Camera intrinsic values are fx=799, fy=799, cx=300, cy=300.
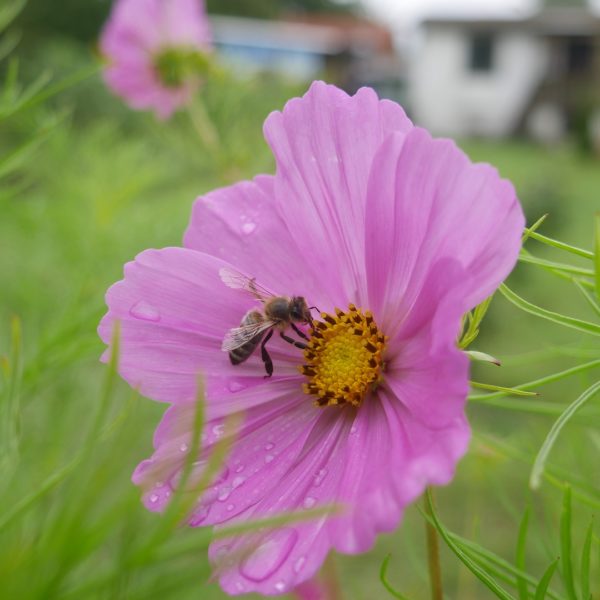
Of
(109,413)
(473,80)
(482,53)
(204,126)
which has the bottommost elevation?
(473,80)

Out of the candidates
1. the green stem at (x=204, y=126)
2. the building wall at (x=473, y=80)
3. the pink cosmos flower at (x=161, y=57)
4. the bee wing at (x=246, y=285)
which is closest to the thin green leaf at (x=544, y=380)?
the bee wing at (x=246, y=285)

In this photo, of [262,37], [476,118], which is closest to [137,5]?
[262,37]

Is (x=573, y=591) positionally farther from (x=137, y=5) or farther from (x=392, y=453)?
(x=137, y=5)

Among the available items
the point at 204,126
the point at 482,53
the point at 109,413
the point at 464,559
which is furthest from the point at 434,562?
the point at 482,53

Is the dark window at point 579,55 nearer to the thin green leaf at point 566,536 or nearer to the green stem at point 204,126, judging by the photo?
the green stem at point 204,126

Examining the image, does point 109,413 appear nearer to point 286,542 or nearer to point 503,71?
point 286,542

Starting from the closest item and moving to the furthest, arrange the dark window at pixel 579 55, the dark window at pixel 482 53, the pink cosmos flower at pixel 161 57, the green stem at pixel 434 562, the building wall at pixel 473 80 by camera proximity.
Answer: the green stem at pixel 434 562 → the pink cosmos flower at pixel 161 57 → the dark window at pixel 579 55 → the building wall at pixel 473 80 → the dark window at pixel 482 53
